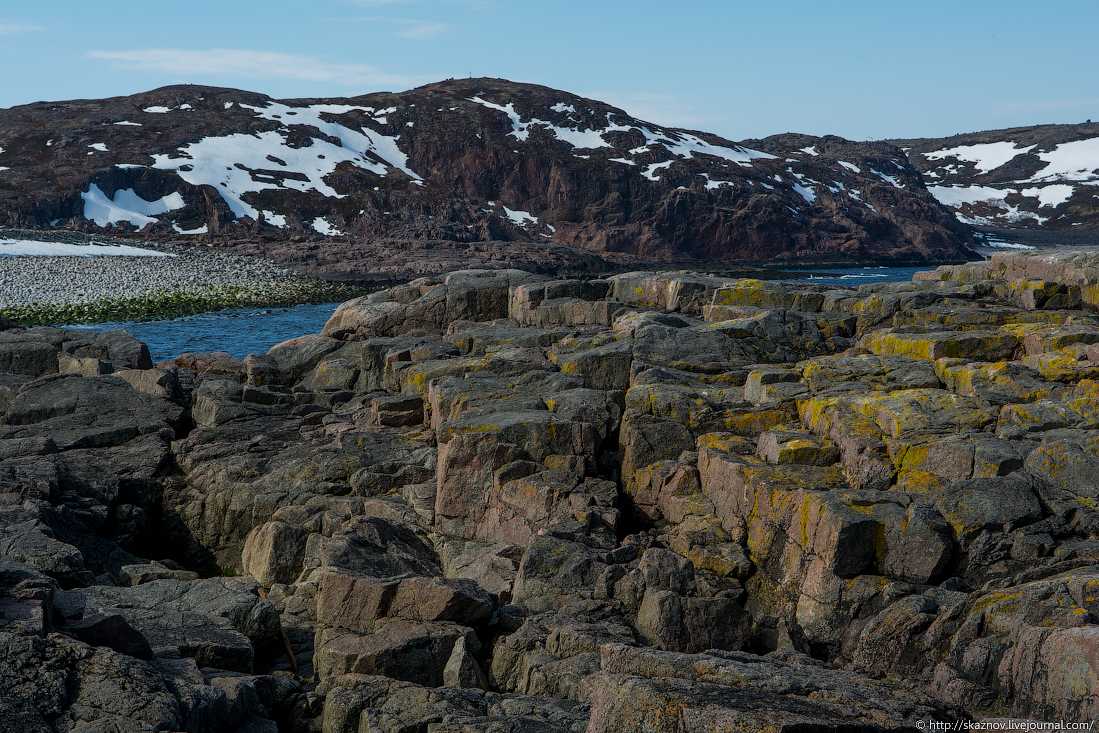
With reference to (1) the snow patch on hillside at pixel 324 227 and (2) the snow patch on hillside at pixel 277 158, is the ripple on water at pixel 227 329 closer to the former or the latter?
(1) the snow patch on hillside at pixel 324 227

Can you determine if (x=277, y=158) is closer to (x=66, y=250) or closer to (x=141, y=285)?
(x=66, y=250)

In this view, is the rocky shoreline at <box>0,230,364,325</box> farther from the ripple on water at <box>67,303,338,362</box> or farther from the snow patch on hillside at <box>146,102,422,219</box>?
the snow patch on hillside at <box>146,102,422,219</box>

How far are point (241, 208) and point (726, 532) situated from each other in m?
115

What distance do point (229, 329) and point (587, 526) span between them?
52888 millimetres

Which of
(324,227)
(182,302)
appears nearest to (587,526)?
(182,302)

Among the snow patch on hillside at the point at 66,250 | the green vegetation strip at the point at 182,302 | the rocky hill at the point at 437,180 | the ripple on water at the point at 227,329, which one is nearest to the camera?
the ripple on water at the point at 227,329

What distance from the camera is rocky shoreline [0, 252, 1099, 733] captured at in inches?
525

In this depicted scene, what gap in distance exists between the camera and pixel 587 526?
21.0 meters

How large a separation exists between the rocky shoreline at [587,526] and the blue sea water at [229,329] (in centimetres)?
2412

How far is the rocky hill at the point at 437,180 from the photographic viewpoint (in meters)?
125

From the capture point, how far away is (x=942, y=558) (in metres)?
18.1

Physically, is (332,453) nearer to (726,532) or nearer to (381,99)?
(726,532)

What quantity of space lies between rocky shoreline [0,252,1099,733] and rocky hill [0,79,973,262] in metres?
91.5

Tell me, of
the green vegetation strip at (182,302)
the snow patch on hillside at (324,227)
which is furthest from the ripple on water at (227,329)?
the snow patch on hillside at (324,227)
